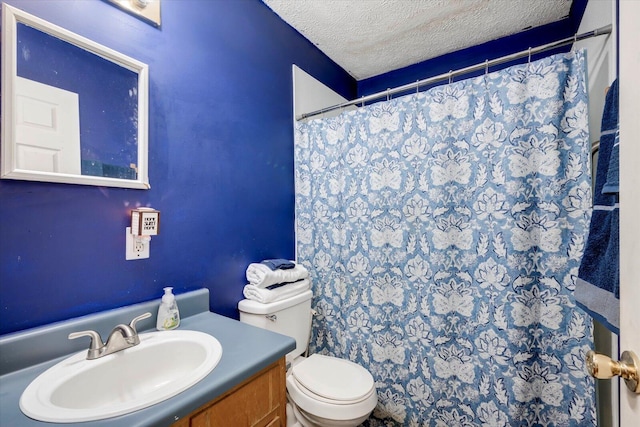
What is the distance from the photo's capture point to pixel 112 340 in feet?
2.93

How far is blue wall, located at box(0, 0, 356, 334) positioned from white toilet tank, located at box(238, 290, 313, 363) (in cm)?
11

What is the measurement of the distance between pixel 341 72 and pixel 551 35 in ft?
4.85

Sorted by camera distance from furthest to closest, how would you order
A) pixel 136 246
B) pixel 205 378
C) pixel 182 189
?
1. pixel 182 189
2. pixel 136 246
3. pixel 205 378

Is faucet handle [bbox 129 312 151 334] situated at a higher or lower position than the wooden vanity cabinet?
higher

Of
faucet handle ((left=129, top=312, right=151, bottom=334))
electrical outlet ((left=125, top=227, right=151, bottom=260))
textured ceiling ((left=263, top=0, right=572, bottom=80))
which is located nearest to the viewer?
faucet handle ((left=129, top=312, right=151, bottom=334))

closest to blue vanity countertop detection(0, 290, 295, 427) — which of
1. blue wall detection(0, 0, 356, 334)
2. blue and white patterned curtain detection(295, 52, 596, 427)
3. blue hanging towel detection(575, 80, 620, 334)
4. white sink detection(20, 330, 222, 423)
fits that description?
white sink detection(20, 330, 222, 423)

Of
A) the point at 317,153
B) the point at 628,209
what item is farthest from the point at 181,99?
the point at 628,209

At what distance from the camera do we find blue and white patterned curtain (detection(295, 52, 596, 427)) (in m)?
1.16

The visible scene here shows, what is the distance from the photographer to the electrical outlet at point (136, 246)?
3.47 ft

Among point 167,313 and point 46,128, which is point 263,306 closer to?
point 167,313

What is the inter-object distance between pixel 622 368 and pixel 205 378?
0.92 metres

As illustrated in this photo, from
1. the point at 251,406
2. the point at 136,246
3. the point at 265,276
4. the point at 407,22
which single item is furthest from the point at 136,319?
the point at 407,22

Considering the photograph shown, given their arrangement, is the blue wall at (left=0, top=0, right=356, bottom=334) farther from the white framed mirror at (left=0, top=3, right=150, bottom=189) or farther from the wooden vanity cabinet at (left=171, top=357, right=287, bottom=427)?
the wooden vanity cabinet at (left=171, top=357, right=287, bottom=427)

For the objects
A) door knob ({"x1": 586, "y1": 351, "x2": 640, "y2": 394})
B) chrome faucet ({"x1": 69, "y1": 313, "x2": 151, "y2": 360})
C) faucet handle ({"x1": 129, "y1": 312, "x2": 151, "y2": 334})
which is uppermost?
door knob ({"x1": 586, "y1": 351, "x2": 640, "y2": 394})
